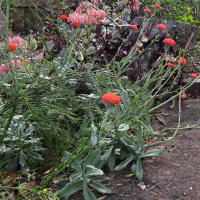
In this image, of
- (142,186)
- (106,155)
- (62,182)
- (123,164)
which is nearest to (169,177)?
(142,186)

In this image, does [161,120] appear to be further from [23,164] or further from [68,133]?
[23,164]

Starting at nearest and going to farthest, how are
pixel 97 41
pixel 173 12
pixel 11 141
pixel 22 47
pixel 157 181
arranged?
pixel 157 181
pixel 11 141
pixel 22 47
pixel 97 41
pixel 173 12

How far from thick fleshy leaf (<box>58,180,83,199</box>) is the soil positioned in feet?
0.32

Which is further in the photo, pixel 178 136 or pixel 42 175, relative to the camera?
pixel 178 136

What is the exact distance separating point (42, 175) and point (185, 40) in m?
2.50

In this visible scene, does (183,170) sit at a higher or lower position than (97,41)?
lower

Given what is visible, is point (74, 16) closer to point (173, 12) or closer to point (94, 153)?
point (94, 153)

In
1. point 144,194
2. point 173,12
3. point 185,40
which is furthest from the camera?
point 173,12

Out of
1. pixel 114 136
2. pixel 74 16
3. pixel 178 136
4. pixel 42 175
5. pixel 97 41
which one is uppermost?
pixel 74 16

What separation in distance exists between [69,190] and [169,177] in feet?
2.14

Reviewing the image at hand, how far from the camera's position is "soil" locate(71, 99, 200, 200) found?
156 cm

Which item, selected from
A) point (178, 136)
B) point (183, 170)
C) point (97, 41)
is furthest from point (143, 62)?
point (183, 170)

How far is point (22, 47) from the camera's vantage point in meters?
2.34

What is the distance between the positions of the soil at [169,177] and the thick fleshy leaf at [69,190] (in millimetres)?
97
